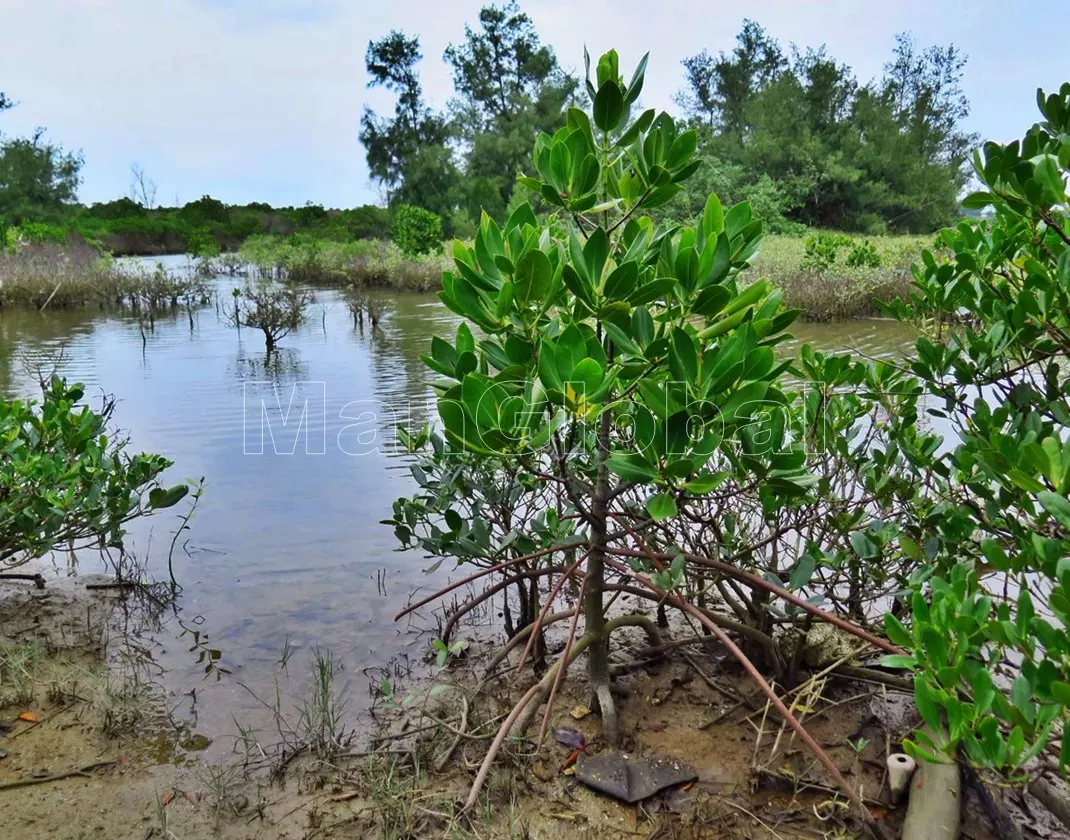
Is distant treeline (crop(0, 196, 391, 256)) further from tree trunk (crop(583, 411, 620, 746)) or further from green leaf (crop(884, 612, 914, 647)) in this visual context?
green leaf (crop(884, 612, 914, 647))

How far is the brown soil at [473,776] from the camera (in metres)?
1.75

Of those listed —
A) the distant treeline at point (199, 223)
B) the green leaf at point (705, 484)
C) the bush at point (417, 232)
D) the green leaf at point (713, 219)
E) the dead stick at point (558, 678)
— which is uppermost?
the distant treeline at point (199, 223)

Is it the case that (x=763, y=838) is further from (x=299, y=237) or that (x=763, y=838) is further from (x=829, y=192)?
(x=829, y=192)

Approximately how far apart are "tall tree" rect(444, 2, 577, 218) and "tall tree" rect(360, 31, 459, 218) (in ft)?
4.10

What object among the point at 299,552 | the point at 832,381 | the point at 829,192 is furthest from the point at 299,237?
the point at 832,381

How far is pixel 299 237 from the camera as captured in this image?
84.7 feet

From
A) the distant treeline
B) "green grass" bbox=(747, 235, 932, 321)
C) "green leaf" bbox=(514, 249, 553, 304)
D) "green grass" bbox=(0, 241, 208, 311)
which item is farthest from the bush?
"green leaf" bbox=(514, 249, 553, 304)

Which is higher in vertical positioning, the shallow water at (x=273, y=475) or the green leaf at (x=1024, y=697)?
the green leaf at (x=1024, y=697)

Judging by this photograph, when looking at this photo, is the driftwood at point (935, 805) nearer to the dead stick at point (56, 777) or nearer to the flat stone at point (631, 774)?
the flat stone at point (631, 774)

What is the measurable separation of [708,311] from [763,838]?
44.4 inches

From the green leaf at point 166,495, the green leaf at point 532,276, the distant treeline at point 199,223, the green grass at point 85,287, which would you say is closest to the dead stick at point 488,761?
the green leaf at point 532,276

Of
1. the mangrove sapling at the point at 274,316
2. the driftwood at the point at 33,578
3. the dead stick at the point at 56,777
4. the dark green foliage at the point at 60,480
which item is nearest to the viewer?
the dead stick at the point at 56,777

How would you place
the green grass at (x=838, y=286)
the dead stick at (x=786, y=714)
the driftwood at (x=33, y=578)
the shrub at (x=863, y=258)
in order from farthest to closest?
the shrub at (x=863, y=258), the green grass at (x=838, y=286), the driftwood at (x=33, y=578), the dead stick at (x=786, y=714)

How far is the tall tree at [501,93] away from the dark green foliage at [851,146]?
306 inches
